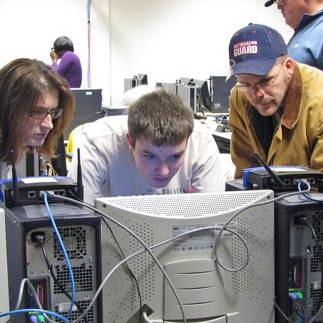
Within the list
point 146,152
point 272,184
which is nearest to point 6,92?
point 146,152

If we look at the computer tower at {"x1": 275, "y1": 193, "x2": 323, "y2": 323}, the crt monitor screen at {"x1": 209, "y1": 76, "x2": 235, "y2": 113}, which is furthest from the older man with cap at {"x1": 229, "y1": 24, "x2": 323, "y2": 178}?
the crt monitor screen at {"x1": 209, "y1": 76, "x2": 235, "y2": 113}

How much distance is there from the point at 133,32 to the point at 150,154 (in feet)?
19.7

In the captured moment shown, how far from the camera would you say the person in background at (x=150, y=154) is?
1553 mm

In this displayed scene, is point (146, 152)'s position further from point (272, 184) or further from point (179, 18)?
point (179, 18)

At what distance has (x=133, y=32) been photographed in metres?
7.32

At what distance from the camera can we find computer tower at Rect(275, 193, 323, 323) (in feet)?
3.59

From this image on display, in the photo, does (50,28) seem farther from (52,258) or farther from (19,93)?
(52,258)

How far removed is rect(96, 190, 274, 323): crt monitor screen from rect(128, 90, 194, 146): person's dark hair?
469mm

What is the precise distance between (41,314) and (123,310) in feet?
0.52

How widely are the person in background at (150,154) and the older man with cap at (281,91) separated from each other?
0.24 metres

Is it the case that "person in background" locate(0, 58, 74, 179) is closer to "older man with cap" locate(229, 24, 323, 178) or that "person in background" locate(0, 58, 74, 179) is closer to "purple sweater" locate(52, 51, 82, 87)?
"older man with cap" locate(229, 24, 323, 178)

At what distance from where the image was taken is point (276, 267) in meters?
1.12

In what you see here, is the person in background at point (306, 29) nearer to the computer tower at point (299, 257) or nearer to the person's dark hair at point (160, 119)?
the person's dark hair at point (160, 119)

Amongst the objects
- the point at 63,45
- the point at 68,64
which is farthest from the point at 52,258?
the point at 63,45
